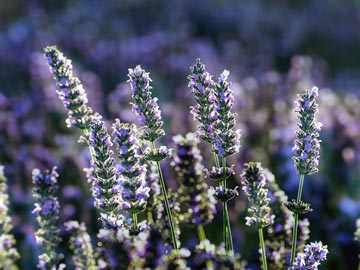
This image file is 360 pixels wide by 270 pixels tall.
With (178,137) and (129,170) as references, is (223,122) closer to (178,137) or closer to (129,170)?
(129,170)

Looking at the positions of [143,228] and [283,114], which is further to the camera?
[283,114]

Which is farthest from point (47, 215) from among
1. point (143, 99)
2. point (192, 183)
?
point (192, 183)

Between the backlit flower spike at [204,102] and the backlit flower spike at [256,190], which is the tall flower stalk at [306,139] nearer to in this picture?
the backlit flower spike at [256,190]

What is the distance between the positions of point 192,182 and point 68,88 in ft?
2.27

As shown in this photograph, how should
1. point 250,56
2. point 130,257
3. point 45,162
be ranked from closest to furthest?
point 130,257
point 45,162
point 250,56

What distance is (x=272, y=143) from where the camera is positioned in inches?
261

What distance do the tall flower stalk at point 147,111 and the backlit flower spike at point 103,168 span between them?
16cm

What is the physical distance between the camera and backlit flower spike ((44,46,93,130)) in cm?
263

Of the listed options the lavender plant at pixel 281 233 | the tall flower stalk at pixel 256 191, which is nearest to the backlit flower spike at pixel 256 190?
the tall flower stalk at pixel 256 191

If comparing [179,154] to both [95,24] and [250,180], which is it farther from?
[95,24]

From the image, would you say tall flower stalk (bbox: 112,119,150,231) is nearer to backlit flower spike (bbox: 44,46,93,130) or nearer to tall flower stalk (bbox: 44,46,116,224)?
tall flower stalk (bbox: 44,46,116,224)

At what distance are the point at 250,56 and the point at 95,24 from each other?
3.35m

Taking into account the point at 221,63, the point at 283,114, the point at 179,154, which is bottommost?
the point at 179,154

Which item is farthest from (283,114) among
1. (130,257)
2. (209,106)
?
(130,257)
